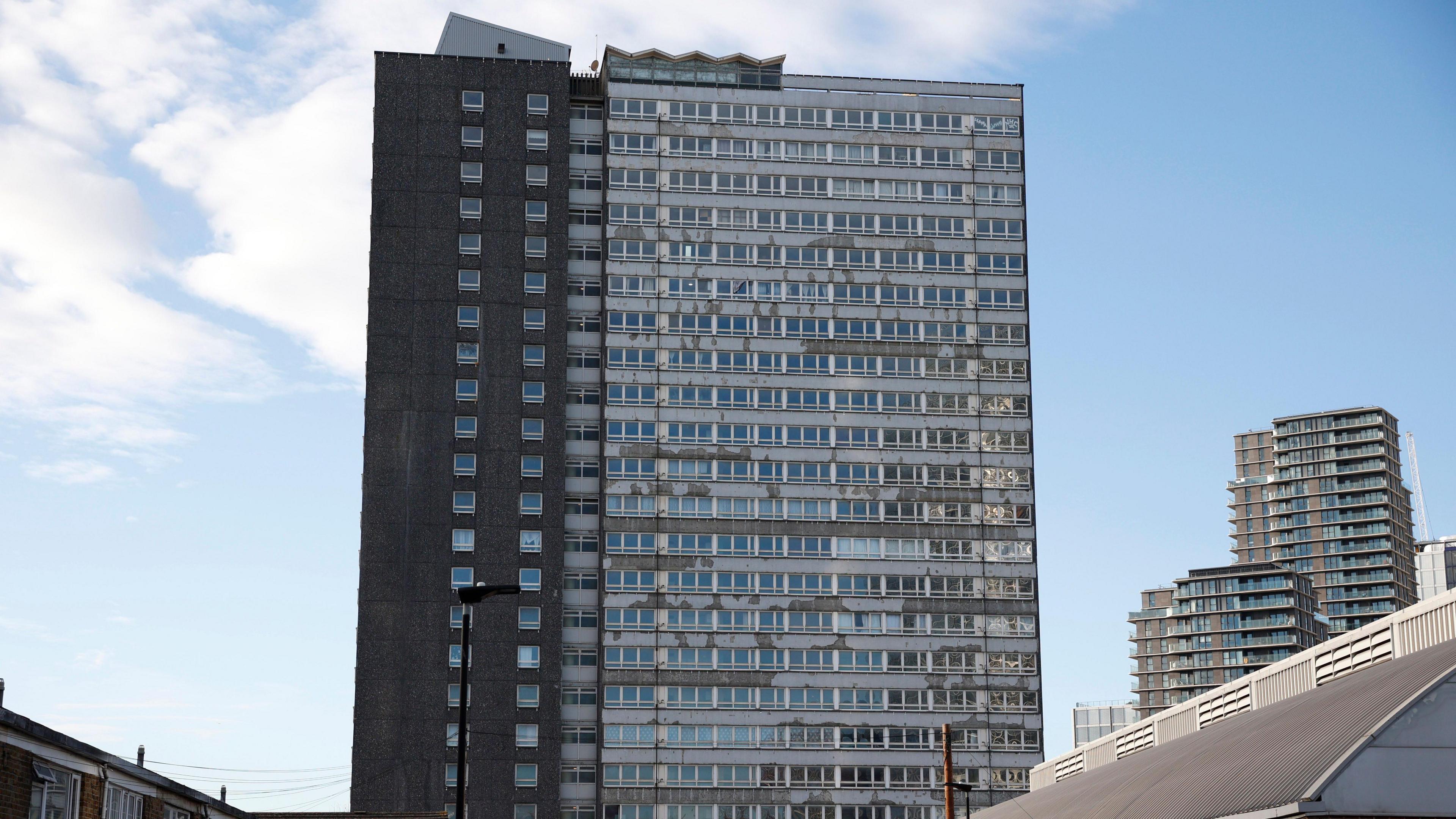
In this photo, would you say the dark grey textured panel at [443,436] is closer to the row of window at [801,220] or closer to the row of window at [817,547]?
the row of window at [801,220]

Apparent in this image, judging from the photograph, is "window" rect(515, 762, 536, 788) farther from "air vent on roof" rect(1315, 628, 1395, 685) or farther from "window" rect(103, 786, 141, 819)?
"air vent on roof" rect(1315, 628, 1395, 685)

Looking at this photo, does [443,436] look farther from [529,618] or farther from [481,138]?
[481,138]

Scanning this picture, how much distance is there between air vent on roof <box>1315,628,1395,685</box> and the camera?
4481 cm

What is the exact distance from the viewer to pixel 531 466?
120m

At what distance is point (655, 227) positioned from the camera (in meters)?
126

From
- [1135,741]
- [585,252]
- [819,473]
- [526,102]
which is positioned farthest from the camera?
[585,252]

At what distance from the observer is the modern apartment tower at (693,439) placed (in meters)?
116

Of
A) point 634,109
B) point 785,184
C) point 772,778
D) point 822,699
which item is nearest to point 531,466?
point 822,699

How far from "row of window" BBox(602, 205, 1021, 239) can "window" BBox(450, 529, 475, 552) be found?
25.2m

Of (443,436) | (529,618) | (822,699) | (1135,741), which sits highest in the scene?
(443,436)

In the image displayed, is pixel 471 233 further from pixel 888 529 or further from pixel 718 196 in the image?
pixel 888 529

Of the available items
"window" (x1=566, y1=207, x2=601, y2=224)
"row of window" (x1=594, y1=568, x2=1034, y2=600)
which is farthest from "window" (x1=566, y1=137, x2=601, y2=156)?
"row of window" (x1=594, y1=568, x2=1034, y2=600)

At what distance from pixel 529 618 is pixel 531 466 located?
10.9 m

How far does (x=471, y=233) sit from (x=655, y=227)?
1389 centimetres
